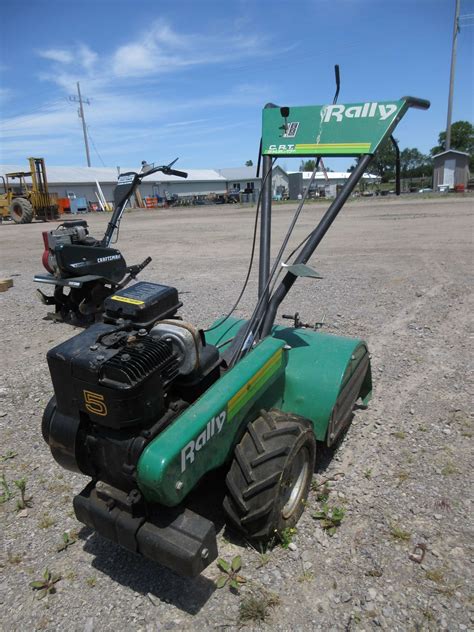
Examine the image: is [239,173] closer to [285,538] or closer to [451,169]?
[451,169]

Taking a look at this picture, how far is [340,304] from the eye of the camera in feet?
21.6

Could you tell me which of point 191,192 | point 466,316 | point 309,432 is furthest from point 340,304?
point 191,192

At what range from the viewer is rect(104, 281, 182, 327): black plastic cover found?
2.25 meters

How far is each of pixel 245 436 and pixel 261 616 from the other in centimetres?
77

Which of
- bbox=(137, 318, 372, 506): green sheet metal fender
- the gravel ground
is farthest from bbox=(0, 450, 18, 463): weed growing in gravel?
bbox=(137, 318, 372, 506): green sheet metal fender

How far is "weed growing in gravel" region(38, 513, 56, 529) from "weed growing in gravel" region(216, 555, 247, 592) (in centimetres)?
103

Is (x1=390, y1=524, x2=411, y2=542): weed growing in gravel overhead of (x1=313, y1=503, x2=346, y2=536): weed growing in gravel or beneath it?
beneath

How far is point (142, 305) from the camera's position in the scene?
2.24 metres

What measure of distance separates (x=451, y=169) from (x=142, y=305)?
40.2m

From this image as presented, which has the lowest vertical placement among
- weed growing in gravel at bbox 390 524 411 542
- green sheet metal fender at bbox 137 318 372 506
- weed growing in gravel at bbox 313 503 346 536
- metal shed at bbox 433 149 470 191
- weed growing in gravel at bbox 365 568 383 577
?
weed growing in gravel at bbox 365 568 383 577

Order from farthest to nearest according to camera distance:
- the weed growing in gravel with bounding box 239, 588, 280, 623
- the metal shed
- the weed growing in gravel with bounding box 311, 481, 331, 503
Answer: the metal shed
the weed growing in gravel with bounding box 311, 481, 331, 503
the weed growing in gravel with bounding box 239, 588, 280, 623

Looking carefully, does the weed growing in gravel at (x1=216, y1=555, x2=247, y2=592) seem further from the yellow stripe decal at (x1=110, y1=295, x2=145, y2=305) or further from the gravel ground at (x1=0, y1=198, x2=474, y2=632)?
the yellow stripe decal at (x1=110, y1=295, x2=145, y2=305)

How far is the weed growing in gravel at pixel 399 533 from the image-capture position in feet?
7.97

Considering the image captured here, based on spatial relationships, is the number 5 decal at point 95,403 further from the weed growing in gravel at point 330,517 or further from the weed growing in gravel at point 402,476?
the weed growing in gravel at point 402,476
